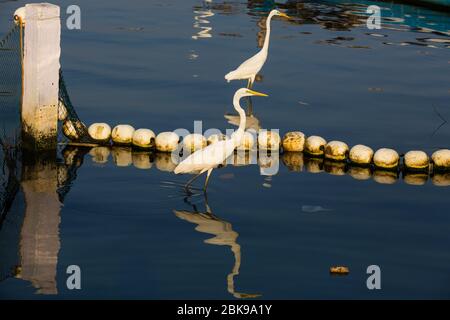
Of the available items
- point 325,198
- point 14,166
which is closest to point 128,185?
point 14,166

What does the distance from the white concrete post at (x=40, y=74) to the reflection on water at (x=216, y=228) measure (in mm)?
3145

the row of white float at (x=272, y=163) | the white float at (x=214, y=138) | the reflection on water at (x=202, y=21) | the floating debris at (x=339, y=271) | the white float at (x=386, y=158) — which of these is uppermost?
the reflection on water at (x=202, y=21)

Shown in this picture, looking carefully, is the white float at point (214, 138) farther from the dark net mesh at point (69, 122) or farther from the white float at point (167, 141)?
the dark net mesh at point (69, 122)

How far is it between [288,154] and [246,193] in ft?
7.28

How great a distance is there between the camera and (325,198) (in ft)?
52.9

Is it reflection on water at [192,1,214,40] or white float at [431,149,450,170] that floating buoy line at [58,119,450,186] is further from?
reflection on water at [192,1,214,40]

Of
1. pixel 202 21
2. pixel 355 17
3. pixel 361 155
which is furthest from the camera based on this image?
pixel 355 17

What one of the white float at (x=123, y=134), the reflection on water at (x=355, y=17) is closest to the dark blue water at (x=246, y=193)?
the white float at (x=123, y=134)

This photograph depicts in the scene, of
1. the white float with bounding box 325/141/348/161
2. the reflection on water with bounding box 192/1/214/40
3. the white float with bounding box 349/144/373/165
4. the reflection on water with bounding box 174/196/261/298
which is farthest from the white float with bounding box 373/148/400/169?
the reflection on water with bounding box 192/1/214/40

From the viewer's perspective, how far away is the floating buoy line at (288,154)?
57.3 feet

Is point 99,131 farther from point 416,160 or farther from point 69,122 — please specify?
point 416,160

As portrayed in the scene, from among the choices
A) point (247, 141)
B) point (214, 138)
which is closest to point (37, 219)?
point (214, 138)

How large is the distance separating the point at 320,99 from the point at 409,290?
1011cm

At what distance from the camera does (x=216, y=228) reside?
14.7m
